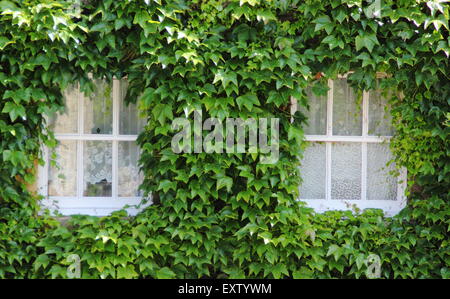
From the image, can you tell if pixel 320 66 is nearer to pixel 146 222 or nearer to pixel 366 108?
pixel 366 108

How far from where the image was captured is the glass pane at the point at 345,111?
4.02m

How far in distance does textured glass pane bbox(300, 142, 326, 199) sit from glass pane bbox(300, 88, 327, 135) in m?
0.12

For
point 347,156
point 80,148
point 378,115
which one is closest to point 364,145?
point 347,156

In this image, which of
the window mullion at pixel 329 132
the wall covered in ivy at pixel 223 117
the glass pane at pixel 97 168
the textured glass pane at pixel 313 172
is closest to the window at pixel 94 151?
the glass pane at pixel 97 168

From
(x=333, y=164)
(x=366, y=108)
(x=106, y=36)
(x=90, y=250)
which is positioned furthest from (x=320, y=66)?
(x=90, y=250)

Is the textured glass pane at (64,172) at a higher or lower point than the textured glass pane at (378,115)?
lower

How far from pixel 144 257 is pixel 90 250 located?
0.41m

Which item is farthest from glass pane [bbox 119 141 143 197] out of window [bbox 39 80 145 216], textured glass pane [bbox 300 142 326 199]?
textured glass pane [bbox 300 142 326 199]

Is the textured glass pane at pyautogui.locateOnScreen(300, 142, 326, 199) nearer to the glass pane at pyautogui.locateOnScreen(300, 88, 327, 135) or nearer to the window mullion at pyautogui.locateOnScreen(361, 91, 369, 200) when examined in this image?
the glass pane at pyautogui.locateOnScreen(300, 88, 327, 135)

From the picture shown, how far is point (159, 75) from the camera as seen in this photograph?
3604mm

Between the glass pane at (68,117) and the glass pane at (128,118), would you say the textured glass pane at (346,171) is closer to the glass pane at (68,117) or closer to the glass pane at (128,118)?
the glass pane at (128,118)

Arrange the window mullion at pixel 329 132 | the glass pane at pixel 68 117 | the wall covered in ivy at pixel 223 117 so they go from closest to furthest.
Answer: the wall covered in ivy at pixel 223 117, the glass pane at pixel 68 117, the window mullion at pixel 329 132

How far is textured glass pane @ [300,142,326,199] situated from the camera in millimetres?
4031

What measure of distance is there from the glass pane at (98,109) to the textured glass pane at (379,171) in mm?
2247
